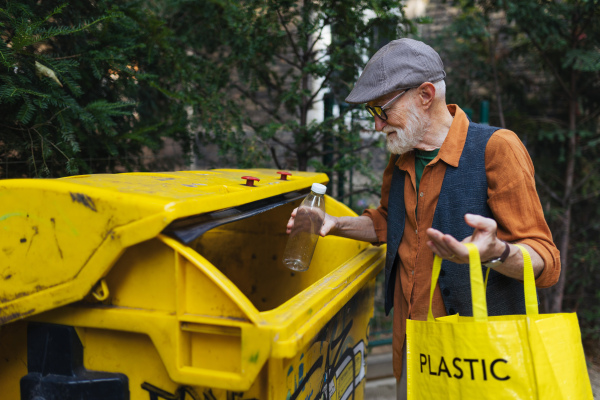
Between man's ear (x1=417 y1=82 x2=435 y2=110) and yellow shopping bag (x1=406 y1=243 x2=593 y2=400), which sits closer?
yellow shopping bag (x1=406 y1=243 x2=593 y2=400)

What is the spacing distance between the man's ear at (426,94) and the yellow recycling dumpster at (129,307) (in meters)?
0.80

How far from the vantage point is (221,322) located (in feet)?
4.06

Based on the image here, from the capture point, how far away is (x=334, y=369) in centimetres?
192

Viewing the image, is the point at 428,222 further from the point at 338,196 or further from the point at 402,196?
the point at 338,196

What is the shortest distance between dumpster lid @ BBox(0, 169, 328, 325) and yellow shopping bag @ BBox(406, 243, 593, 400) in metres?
0.78

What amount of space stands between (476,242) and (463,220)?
1.17 feet

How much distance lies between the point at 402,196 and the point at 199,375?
3.50 feet

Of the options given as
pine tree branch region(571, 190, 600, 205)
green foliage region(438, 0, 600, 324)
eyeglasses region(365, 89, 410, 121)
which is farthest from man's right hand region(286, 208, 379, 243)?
pine tree branch region(571, 190, 600, 205)

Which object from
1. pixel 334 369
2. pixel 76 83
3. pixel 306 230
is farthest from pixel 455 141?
pixel 76 83

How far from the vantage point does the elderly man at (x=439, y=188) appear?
1526mm

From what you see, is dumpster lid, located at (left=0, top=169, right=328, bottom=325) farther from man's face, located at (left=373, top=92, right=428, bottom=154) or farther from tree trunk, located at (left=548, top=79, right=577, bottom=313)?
tree trunk, located at (left=548, top=79, right=577, bottom=313)

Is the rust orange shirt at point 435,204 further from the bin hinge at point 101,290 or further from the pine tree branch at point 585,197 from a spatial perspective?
the pine tree branch at point 585,197

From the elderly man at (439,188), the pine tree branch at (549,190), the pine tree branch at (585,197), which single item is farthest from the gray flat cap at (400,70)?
the pine tree branch at (585,197)

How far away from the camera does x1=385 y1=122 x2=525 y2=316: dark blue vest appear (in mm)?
1627
